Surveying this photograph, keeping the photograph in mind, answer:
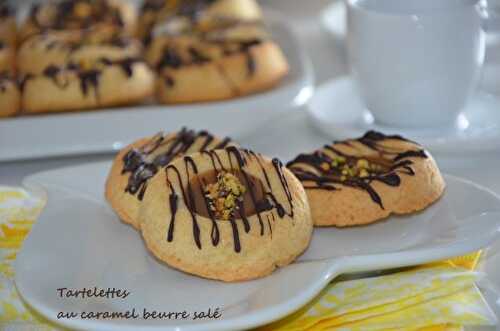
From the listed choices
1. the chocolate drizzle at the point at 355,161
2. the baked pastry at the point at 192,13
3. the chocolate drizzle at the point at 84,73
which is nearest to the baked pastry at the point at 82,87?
the chocolate drizzle at the point at 84,73

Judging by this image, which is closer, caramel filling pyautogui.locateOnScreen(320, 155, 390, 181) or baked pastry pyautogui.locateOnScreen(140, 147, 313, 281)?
baked pastry pyautogui.locateOnScreen(140, 147, 313, 281)

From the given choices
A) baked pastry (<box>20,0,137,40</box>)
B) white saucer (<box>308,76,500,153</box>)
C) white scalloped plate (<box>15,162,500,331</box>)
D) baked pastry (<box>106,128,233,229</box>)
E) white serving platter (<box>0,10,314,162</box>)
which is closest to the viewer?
white scalloped plate (<box>15,162,500,331</box>)

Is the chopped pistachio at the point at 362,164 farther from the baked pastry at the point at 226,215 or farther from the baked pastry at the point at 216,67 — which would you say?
the baked pastry at the point at 216,67

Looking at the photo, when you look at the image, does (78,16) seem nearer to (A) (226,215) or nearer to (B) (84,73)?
(B) (84,73)

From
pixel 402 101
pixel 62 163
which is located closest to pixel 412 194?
pixel 402 101

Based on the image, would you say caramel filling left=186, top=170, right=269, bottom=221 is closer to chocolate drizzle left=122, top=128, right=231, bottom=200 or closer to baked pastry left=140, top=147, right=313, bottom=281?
baked pastry left=140, top=147, right=313, bottom=281

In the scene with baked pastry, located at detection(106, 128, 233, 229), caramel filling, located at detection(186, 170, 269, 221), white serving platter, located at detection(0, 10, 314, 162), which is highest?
caramel filling, located at detection(186, 170, 269, 221)

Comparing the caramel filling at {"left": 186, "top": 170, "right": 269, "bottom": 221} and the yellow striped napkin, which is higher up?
the caramel filling at {"left": 186, "top": 170, "right": 269, "bottom": 221}

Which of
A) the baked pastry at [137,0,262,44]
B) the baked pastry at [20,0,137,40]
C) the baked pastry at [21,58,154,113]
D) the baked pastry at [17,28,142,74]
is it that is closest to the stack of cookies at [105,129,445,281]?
the baked pastry at [21,58,154,113]
